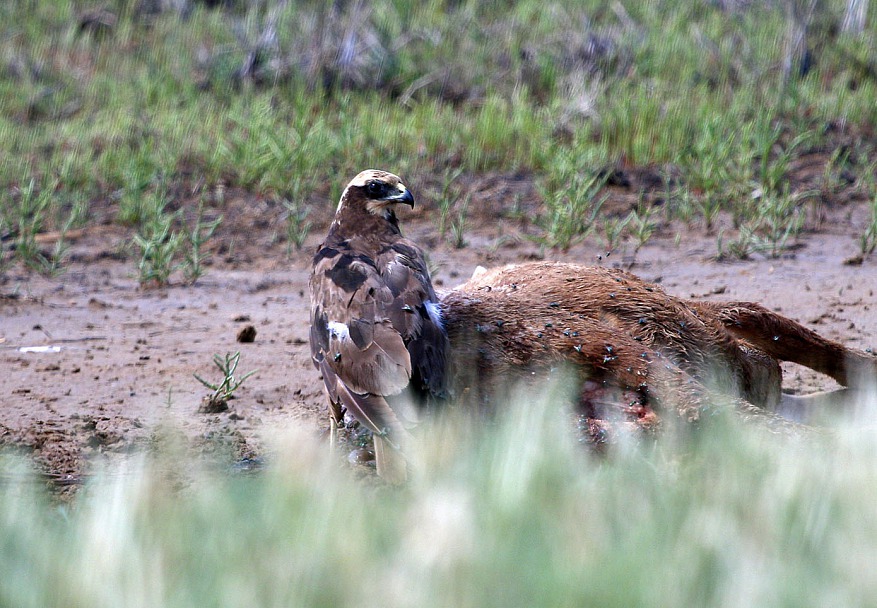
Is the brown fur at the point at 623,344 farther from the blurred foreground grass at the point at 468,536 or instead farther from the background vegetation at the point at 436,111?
the background vegetation at the point at 436,111

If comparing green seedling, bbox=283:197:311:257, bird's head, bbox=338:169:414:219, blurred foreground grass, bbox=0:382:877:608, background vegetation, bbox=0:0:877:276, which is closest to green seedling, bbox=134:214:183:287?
background vegetation, bbox=0:0:877:276

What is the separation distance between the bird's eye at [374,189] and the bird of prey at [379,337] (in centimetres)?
31

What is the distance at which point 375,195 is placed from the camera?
455 cm

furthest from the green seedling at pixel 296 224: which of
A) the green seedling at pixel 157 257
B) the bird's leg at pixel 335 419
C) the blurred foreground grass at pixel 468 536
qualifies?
the blurred foreground grass at pixel 468 536

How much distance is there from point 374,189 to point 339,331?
35.5 inches

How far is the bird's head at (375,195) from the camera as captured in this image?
4531 millimetres

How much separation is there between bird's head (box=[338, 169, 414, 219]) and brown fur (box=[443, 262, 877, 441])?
44 centimetres

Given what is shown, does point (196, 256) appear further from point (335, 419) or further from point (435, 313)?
point (435, 313)

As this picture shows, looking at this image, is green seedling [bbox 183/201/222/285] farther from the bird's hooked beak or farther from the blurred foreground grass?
the blurred foreground grass

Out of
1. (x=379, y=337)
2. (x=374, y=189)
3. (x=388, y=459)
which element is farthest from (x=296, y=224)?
(x=388, y=459)

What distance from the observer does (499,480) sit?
2.04 meters

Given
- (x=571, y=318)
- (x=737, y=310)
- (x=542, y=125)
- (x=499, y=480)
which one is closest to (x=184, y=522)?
(x=499, y=480)

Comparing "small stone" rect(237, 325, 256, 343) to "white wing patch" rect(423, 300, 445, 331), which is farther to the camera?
"small stone" rect(237, 325, 256, 343)

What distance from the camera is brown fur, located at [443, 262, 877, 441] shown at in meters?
3.96
